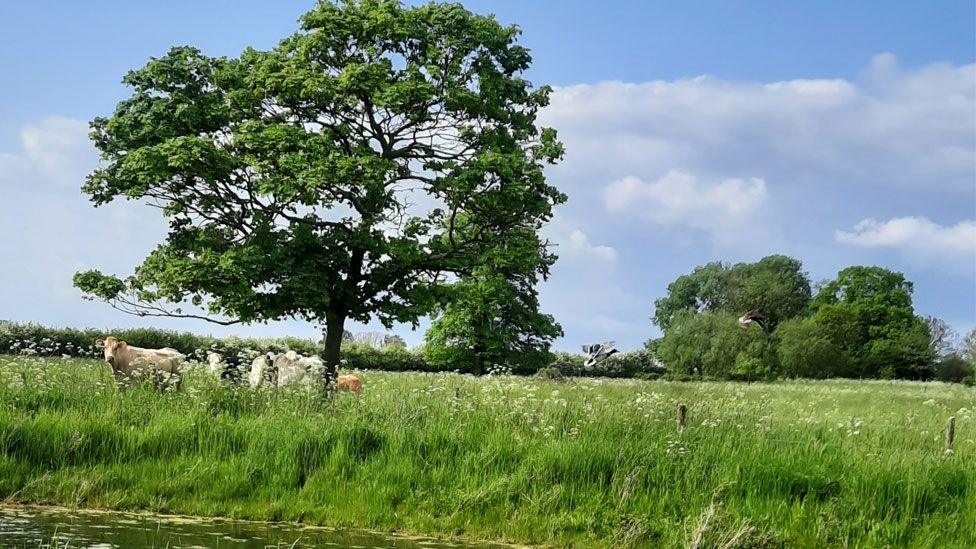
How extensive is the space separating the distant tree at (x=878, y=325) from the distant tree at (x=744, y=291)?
10.9ft

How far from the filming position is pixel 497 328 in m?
50.6

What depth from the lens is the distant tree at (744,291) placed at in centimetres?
8650

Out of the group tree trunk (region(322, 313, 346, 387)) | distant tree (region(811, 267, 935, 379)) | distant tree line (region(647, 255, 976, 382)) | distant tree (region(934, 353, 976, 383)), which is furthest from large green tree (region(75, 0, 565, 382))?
distant tree (region(934, 353, 976, 383))

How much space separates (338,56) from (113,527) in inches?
785

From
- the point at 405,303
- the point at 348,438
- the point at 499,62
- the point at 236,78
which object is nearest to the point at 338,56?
the point at 236,78

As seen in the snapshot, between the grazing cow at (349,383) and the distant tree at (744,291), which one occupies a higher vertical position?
the distant tree at (744,291)

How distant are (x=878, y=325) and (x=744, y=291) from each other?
12.6 meters

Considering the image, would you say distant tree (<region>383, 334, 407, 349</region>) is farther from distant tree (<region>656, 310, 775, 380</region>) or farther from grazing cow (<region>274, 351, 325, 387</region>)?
grazing cow (<region>274, 351, 325, 387</region>)

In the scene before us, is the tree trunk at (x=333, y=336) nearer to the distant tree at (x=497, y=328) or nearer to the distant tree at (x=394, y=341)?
A: the distant tree at (x=497, y=328)

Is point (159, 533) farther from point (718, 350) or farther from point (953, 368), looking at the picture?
point (953, 368)

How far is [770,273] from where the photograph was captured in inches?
3477

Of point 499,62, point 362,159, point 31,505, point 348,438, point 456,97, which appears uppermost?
point 499,62

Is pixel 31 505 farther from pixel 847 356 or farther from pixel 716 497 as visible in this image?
pixel 847 356

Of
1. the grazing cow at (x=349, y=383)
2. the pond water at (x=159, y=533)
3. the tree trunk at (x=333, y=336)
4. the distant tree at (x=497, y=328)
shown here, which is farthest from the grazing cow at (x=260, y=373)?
the distant tree at (x=497, y=328)
